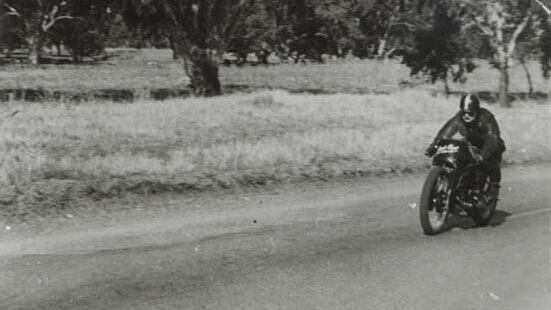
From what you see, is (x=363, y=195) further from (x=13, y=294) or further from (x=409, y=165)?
(x=13, y=294)

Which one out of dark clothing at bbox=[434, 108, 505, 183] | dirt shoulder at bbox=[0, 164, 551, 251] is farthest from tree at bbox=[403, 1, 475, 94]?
dark clothing at bbox=[434, 108, 505, 183]

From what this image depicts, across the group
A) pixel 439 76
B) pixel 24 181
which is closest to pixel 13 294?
pixel 24 181

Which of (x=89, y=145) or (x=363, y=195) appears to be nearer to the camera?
(x=363, y=195)

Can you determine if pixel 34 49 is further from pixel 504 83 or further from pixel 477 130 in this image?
pixel 477 130

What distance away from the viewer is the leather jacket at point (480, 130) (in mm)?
9008

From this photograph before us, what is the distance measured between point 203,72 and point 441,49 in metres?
13.0

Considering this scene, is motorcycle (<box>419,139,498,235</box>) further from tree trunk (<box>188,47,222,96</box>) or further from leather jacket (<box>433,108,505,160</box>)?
tree trunk (<box>188,47,222,96</box>)

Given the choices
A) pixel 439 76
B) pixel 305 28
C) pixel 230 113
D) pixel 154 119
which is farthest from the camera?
pixel 305 28

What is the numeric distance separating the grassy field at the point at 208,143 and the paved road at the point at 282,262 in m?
1.87

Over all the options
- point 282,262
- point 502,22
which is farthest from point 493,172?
point 502,22

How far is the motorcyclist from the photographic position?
29.3ft

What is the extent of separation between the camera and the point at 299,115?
2314cm

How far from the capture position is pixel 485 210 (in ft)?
30.8

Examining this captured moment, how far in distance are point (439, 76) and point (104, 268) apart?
106 feet
